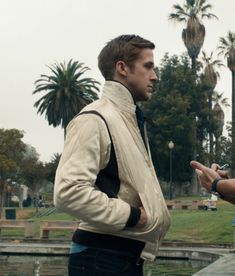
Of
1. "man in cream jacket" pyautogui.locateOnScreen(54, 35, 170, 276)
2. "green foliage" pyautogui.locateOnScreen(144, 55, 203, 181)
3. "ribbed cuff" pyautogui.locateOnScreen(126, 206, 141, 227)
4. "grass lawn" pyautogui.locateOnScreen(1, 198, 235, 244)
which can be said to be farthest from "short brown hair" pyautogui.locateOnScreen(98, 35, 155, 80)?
"green foliage" pyautogui.locateOnScreen(144, 55, 203, 181)

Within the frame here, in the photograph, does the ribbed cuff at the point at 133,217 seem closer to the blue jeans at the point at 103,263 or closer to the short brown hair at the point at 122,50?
the blue jeans at the point at 103,263

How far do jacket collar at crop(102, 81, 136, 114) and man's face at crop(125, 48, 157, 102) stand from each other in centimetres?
5

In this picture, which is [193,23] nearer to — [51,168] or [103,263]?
[51,168]

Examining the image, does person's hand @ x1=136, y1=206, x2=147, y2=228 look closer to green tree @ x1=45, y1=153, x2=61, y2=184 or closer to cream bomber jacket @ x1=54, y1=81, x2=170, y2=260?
cream bomber jacket @ x1=54, y1=81, x2=170, y2=260

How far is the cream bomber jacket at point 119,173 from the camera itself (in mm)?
3176

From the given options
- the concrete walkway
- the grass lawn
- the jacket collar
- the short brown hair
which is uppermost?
the short brown hair

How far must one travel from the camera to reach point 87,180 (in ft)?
10.5

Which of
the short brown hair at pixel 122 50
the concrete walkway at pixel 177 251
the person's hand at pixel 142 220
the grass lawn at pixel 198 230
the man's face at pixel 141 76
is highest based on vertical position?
the short brown hair at pixel 122 50

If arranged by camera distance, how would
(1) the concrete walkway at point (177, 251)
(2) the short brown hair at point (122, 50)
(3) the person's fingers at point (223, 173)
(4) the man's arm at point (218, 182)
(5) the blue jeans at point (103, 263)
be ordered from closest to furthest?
1. (5) the blue jeans at point (103, 263)
2. (2) the short brown hair at point (122, 50)
3. (4) the man's arm at point (218, 182)
4. (3) the person's fingers at point (223, 173)
5. (1) the concrete walkway at point (177, 251)

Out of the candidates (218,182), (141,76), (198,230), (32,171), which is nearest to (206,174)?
(218,182)

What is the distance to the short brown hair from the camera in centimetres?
345

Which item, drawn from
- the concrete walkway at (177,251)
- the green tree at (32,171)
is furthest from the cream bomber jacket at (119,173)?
the green tree at (32,171)

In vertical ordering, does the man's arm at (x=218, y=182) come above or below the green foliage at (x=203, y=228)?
above

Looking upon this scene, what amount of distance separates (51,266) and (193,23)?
54.7 m
